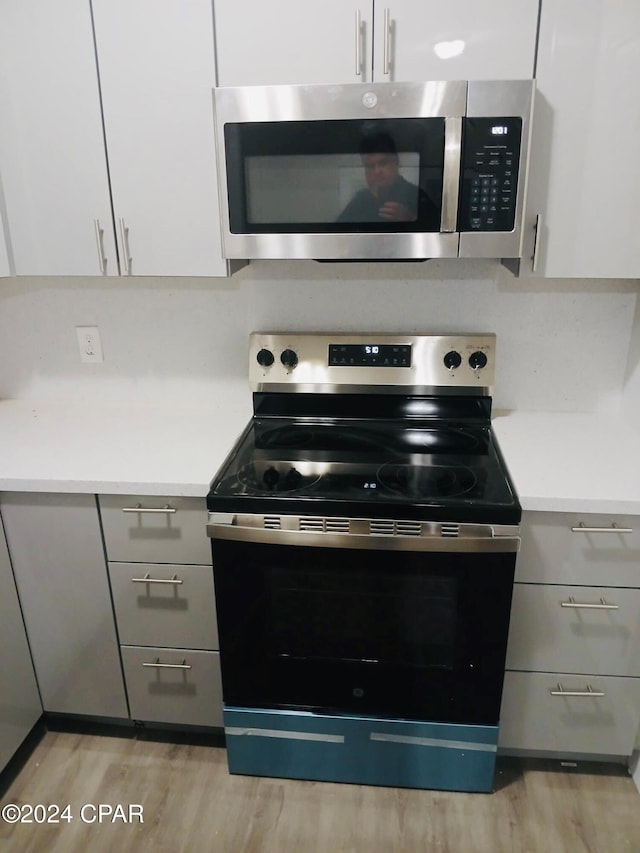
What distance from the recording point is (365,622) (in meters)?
1.48

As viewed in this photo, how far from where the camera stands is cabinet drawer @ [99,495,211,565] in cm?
151

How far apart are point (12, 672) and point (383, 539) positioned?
1.09 metres

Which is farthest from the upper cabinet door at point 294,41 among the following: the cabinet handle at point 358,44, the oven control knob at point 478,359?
the oven control knob at point 478,359

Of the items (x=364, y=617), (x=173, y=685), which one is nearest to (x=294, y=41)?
(x=364, y=617)

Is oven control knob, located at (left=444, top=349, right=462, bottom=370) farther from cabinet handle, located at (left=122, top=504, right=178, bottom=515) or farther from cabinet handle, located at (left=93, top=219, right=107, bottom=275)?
cabinet handle, located at (left=93, top=219, right=107, bottom=275)

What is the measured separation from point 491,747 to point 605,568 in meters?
0.55

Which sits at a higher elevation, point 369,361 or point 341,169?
point 341,169

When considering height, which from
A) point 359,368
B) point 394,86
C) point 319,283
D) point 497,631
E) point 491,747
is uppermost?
point 394,86

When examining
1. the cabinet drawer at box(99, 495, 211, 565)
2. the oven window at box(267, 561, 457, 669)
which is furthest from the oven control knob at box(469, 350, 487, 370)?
the cabinet drawer at box(99, 495, 211, 565)

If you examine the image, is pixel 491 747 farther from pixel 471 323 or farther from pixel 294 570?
pixel 471 323

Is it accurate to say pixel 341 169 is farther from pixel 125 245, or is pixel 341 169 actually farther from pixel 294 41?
pixel 125 245

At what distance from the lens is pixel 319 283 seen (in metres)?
1.83

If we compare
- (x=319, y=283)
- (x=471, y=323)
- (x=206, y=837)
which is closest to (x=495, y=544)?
(x=471, y=323)

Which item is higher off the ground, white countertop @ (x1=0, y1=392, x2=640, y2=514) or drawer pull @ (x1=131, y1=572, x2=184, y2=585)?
white countertop @ (x1=0, y1=392, x2=640, y2=514)
